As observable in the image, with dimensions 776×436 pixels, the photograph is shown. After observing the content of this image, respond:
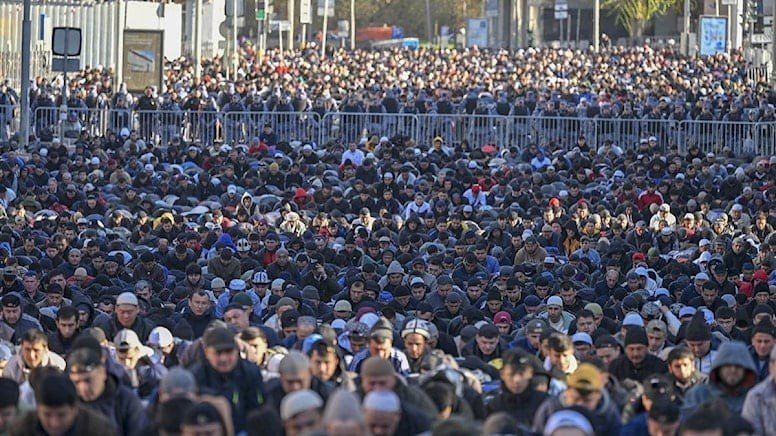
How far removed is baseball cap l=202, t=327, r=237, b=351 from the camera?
1231cm

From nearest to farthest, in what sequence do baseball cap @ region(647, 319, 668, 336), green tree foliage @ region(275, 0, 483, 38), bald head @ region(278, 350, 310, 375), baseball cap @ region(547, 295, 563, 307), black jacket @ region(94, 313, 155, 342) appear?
bald head @ region(278, 350, 310, 375)
black jacket @ region(94, 313, 155, 342)
baseball cap @ region(647, 319, 668, 336)
baseball cap @ region(547, 295, 563, 307)
green tree foliage @ region(275, 0, 483, 38)

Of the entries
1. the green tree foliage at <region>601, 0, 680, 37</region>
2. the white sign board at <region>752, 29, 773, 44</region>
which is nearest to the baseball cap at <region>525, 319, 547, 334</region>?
the white sign board at <region>752, 29, 773, 44</region>

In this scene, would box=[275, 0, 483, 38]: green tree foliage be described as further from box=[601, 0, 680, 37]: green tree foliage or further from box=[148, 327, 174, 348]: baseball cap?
box=[148, 327, 174, 348]: baseball cap

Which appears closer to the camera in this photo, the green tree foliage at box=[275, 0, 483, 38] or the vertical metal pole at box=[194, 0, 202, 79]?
the vertical metal pole at box=[194, 0, 202, 79]

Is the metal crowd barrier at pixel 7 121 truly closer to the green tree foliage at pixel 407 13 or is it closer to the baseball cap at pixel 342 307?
the baseball cap at pixel 342 307

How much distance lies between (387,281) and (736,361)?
36.3 feet

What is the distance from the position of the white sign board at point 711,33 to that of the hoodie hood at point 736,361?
58.3 m

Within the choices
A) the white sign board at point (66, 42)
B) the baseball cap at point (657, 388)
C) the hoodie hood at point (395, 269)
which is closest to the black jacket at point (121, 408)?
the baseball cap at point (657, 388)

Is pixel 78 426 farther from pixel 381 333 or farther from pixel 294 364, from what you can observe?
pixel 381 333

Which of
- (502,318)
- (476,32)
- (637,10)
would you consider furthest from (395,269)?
(637,10)

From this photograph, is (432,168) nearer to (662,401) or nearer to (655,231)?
(655,231)

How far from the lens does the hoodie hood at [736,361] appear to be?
12602 millimetres

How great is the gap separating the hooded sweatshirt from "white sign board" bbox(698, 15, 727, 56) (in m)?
58.3

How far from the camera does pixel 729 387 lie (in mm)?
12648
